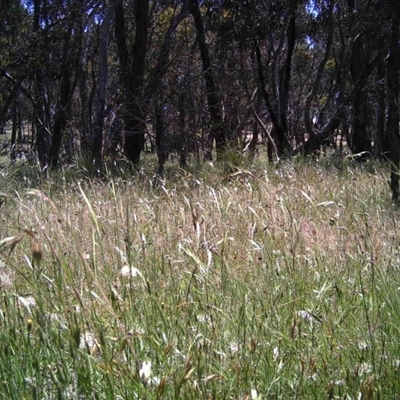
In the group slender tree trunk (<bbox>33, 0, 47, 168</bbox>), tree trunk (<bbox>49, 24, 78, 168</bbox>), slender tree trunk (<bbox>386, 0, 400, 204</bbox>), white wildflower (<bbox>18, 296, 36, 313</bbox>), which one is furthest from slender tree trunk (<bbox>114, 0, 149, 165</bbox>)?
white wildflower (<bbox>18, 296, 36, 313</bbox>)

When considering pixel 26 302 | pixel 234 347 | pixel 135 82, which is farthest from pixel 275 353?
pixel 135 82

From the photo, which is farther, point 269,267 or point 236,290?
point 269,267

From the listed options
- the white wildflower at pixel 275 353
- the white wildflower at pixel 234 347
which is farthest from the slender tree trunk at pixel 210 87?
the white wildflower at pixel 275 353

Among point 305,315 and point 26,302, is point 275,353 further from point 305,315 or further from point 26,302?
point 26,302

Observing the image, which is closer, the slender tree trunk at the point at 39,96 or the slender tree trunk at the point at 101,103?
the slender tree trunk at the point at 101,103

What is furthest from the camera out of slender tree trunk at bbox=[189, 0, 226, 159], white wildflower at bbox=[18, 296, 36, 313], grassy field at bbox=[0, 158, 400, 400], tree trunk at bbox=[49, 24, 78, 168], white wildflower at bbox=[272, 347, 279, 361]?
tree trunk at bbox=[49, 24, 78, 168]

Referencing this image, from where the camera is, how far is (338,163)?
784 centimetres

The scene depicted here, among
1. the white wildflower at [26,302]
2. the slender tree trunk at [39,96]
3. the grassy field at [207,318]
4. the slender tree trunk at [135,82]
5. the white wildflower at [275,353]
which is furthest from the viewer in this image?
the slender tree trunk at [39,96]

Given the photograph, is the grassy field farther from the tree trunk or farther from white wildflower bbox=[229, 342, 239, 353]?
the tree trunk

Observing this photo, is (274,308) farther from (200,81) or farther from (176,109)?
(200,81)

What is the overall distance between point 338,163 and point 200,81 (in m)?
5.26

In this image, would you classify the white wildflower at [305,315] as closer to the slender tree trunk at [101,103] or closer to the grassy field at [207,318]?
the grassy field at [207,318]

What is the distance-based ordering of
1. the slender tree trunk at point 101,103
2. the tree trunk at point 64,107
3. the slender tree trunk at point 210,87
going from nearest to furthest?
the slender tree trunk at point 101,103 → the slender tree trunk at point 210,87 → the tree trunk at point 64,107

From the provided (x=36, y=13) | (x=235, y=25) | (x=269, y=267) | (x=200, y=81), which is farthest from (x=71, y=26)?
(x=269, y=267)
